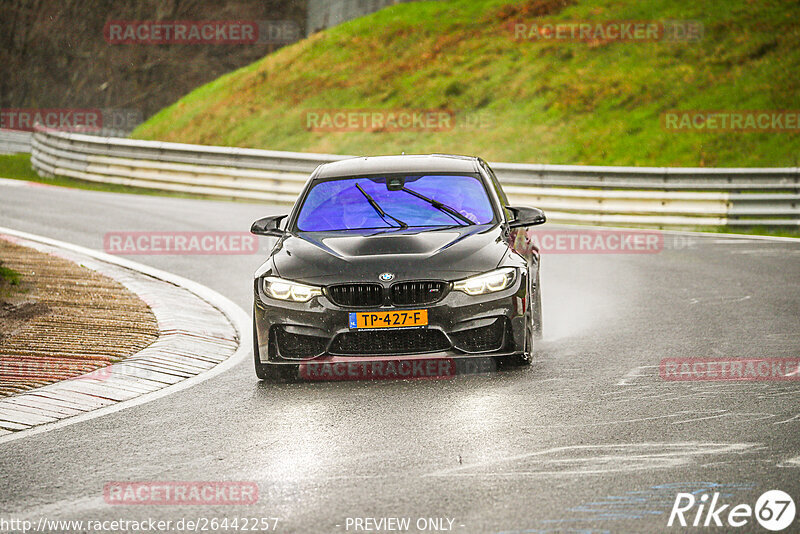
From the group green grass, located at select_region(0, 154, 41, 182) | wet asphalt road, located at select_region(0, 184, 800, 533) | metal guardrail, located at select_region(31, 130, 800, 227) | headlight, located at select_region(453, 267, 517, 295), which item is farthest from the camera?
green grass, located at select_region(0, 154, 41, 182)

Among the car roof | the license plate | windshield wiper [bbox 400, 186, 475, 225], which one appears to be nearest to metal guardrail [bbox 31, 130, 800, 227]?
the car roof

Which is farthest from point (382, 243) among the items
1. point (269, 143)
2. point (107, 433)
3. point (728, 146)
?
point (269, 143)

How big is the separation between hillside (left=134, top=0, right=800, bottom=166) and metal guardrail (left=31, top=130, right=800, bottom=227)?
770cm

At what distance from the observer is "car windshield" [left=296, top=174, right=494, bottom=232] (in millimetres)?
9117

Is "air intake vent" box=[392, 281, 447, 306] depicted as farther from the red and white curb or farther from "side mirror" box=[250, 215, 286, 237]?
the red and white curb

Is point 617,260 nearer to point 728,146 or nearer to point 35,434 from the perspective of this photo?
point 35,434

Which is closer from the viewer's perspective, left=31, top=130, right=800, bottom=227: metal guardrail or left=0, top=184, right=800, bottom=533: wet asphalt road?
left=0, top=184, right=800, bottom=533: wet asphalt road

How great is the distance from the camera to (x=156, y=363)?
897cm

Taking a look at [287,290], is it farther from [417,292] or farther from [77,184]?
[77,184]

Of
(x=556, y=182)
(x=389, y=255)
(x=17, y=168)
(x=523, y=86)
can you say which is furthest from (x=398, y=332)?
(x=523, y=86)

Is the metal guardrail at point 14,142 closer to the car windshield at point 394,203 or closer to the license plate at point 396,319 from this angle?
the car windshield at point 394,203

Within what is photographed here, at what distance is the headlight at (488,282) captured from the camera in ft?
26.5

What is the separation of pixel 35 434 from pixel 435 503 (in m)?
2.82

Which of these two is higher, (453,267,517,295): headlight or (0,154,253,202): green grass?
(0,154,253,202): green grass
